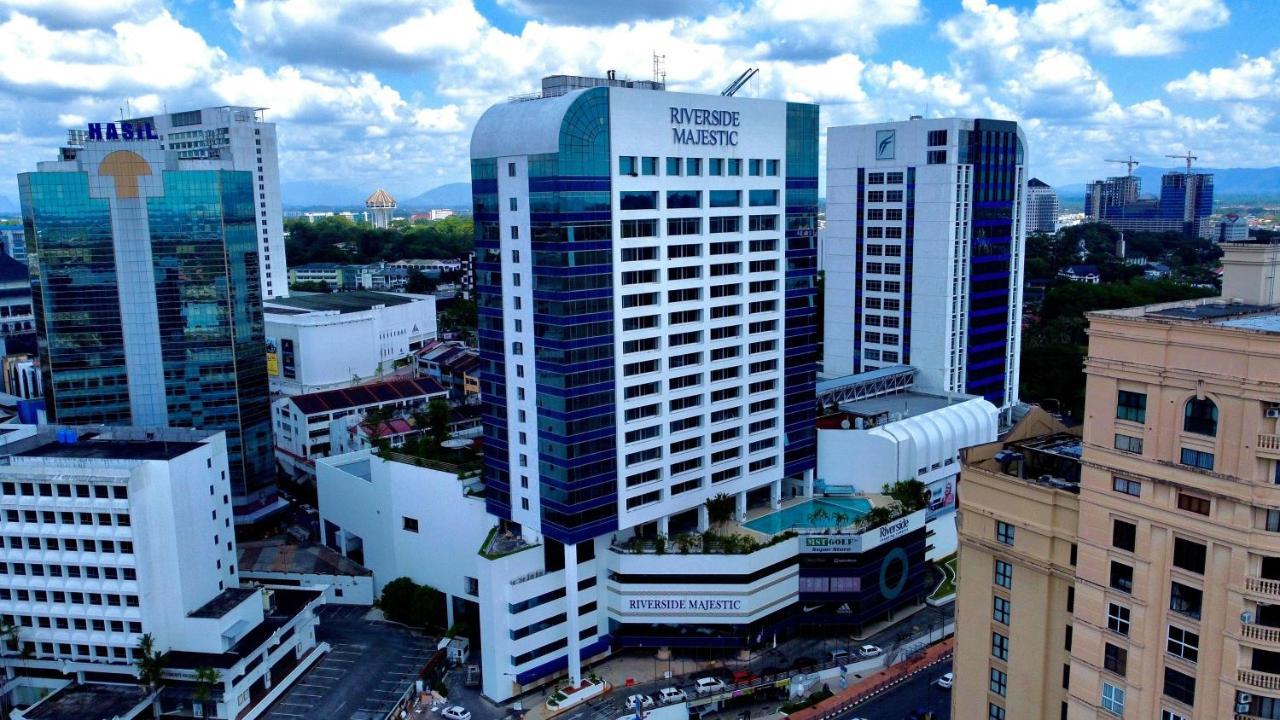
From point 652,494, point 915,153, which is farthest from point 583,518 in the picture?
point 915,153

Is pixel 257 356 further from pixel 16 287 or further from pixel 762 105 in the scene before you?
pixel 16 287

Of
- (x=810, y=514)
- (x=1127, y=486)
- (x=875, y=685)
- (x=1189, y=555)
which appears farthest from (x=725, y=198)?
(x=1189, y=555)

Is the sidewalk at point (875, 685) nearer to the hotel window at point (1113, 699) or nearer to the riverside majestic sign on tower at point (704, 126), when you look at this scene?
Result: the hotel window at point (1113, 699)

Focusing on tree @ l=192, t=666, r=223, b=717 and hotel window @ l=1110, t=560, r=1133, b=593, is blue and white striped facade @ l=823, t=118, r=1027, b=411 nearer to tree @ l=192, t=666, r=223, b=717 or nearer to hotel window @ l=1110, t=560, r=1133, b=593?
hotel window @ l=1110, t=560, r=1133, b=593

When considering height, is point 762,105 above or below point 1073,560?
above

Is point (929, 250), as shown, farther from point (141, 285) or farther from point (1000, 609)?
point (141, 285)

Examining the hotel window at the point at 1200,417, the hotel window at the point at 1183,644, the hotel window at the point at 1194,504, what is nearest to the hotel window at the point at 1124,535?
the hotel window at the point at 1194,504
